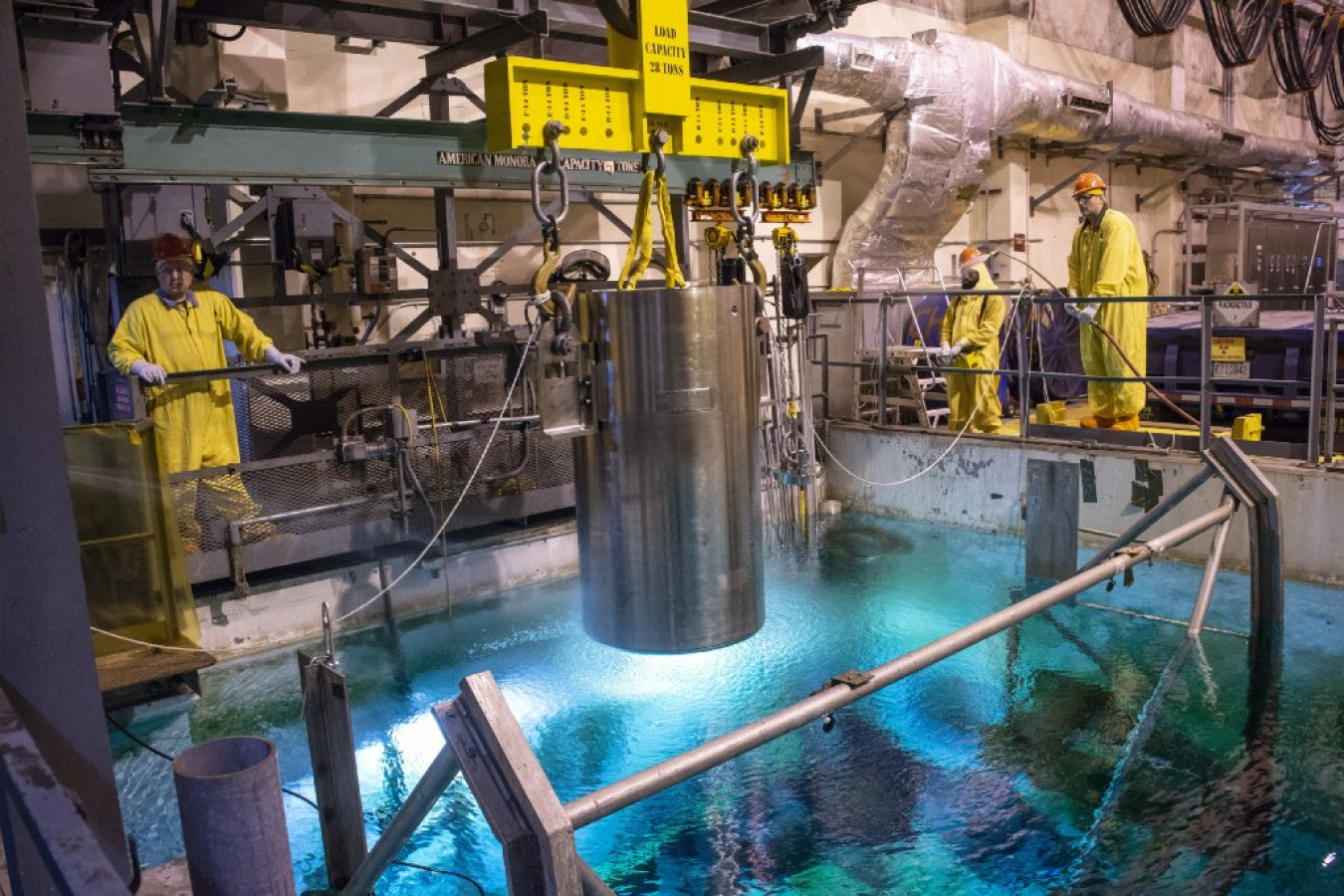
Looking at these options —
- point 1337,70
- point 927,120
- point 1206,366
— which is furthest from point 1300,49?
point 1206,366

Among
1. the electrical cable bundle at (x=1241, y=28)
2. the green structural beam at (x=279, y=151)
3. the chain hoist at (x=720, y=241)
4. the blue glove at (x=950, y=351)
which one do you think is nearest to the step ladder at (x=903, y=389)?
the blue glove at (x=950, y=351)

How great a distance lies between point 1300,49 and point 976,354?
1215 centimetres

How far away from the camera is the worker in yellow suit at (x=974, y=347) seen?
8.13 metres

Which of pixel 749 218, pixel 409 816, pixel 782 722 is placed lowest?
pixel 409 816

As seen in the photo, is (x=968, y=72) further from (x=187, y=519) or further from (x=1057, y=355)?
(x=187, y=519)

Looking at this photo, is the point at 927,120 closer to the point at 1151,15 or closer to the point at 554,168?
the point at 1151,15

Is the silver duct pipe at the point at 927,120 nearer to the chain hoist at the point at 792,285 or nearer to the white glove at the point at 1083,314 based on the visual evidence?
the white glove at the point at 1083,314

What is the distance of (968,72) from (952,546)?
5522 millimetres

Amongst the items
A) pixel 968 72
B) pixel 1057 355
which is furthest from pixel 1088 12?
pixel 1057 355

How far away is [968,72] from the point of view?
10.5 meters

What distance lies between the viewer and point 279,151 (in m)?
5.55

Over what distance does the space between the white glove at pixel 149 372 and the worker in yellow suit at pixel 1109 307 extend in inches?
229

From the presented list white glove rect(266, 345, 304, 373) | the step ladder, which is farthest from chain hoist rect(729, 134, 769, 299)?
the step ladder

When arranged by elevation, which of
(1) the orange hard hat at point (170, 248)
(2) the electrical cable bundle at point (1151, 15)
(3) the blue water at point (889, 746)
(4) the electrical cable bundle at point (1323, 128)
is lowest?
(3) the blue water at point (889, 746)
